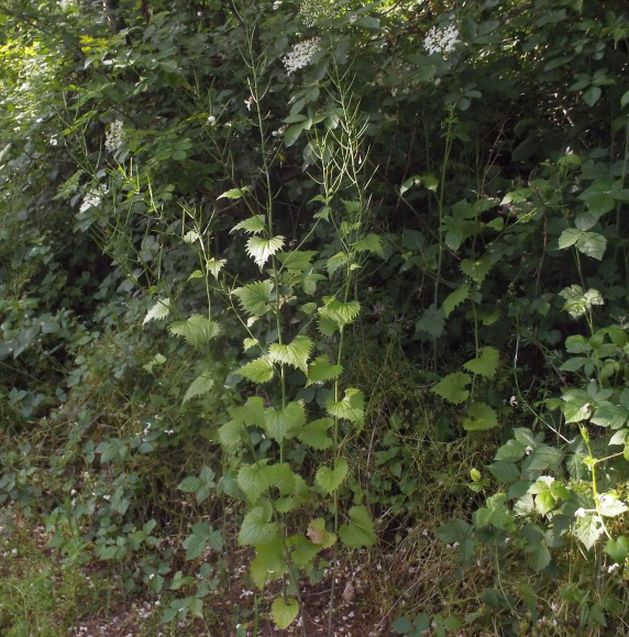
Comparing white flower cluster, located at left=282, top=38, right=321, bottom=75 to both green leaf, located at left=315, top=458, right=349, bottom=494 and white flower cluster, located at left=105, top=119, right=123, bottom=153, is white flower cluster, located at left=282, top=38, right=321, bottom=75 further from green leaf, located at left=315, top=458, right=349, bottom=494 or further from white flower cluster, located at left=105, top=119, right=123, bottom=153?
green leaf, located at left=315, top=458, right=349, bottom=494

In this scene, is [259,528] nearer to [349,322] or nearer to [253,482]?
[253,482]

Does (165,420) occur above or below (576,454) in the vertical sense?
below

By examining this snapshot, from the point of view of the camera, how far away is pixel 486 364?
3182mm

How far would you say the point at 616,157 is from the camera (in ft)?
11.6

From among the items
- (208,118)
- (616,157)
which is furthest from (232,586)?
(616,157)

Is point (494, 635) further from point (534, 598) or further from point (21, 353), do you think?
point (21, 353)

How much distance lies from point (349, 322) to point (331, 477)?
504 millimetres

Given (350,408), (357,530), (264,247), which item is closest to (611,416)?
(350,408)

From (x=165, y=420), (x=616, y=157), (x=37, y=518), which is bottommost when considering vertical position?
(x=37, y=518)

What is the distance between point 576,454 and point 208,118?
2.13m

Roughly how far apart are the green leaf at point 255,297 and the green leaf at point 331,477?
1.82 feet

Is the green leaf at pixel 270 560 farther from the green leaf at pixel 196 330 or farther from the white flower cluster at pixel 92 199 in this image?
the white flower cluster at pixel 92 199

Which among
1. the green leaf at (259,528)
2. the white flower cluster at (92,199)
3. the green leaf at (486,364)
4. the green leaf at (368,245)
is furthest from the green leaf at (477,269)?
the white flower cluster at (92,199)

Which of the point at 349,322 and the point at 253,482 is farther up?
the point at 349,322
